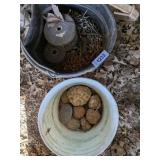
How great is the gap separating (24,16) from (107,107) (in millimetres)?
457

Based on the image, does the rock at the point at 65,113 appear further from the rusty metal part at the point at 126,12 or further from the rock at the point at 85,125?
the rusty metal part at the point at 126,12

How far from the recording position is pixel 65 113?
153 centimetres

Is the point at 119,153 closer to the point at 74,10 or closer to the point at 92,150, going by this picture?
the point at 92,150

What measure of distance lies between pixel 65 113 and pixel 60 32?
0.32 metres

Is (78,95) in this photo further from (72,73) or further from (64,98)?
(72,73)

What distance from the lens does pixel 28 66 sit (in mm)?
1544

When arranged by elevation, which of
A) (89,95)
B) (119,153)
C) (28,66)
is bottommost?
(119,153)

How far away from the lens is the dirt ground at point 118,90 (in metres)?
1.52

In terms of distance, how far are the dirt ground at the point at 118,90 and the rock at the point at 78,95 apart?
7 cm

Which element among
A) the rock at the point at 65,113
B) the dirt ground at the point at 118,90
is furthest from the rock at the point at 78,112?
the dirt ground at the point at 118,90

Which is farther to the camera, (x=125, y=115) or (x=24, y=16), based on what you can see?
(x=125, y=115)

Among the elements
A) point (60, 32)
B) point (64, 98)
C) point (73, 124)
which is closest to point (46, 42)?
point (60, 32)

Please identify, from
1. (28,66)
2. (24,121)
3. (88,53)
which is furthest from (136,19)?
(24,121)

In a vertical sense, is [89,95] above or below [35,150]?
above
